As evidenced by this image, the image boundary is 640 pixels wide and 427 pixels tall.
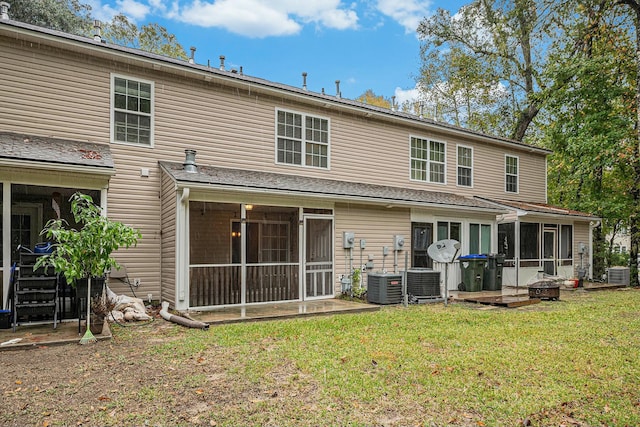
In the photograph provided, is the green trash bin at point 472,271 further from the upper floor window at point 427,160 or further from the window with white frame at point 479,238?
the upper floor window at point 427,160

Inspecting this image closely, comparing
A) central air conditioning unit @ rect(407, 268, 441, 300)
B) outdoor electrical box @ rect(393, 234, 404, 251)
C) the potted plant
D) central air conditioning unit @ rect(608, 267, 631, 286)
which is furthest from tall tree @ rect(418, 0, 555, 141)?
the potted plant

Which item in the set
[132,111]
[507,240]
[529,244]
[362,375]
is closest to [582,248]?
[529,244]

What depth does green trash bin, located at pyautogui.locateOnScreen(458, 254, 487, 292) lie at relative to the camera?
41.1 feet

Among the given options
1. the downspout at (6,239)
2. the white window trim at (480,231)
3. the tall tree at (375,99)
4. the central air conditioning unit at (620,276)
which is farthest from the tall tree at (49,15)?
the central air conditioning unit at (620,276)

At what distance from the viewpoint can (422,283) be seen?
34.8 ft

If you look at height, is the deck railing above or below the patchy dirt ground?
above

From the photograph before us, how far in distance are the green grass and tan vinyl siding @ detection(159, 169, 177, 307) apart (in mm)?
2173

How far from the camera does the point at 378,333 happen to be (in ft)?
21.8

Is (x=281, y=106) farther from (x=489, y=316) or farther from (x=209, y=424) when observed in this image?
(x=209, y=424)

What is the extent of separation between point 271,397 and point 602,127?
17615mm

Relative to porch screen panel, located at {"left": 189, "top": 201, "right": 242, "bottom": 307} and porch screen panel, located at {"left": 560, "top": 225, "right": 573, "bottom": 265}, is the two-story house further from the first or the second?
porch screen panel, located at {"left": 560, "top": 225, "right": 573, "bottom": 265}

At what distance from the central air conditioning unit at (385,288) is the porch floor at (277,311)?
519 mm

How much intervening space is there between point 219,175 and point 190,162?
0.65 m

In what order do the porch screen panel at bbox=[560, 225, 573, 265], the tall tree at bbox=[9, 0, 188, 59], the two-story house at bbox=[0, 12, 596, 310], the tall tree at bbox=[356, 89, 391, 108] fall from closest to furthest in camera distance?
the two-story house at bbox=[0, 12, 596, 310] → the porch screen panel at bbox=[560, 225, 573, 265] → the tall tree at bbox=[9, 0, 188, 59] → the tall tree at bbox=[356, 89, 391, 108]
